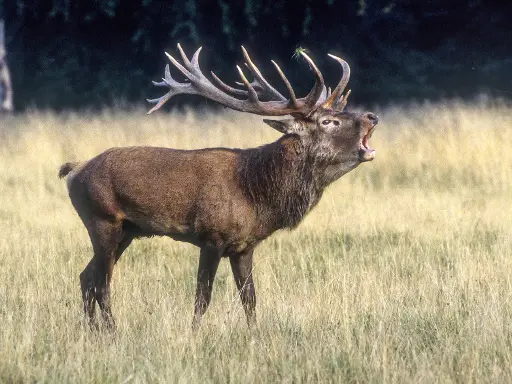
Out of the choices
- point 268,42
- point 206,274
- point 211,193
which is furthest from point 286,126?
point 268,42

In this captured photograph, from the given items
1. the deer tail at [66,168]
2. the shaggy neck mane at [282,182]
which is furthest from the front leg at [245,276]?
the deer tail at [66,168]

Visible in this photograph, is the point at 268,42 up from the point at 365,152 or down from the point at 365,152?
up

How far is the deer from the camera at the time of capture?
23.3 feet

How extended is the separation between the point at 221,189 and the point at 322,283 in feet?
4.52

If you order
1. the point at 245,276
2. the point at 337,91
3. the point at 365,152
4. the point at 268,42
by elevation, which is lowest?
the point at 245,276

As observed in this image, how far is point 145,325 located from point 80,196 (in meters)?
1.19

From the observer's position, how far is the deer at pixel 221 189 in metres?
7.09

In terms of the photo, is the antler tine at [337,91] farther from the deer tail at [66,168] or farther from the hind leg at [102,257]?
the deer tail at [66,168]

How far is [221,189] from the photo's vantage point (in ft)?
23.5

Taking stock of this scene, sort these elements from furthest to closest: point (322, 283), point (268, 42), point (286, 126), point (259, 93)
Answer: point (268, 42), point (322, 283), point (259, 93), point (286, 126)

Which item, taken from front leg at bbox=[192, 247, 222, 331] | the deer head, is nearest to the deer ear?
the deer head

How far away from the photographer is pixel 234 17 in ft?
78.3

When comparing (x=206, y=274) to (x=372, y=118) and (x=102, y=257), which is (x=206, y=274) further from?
(x=372, y=118)

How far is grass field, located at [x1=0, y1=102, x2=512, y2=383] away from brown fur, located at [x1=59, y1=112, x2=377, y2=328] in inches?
12.7
